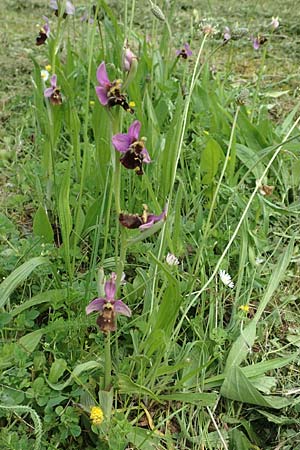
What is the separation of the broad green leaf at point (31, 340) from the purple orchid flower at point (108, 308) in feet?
0.73

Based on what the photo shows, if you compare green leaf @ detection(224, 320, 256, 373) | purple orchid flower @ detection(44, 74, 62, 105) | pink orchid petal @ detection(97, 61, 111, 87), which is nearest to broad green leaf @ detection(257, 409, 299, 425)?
green leaf @ detection(224, 320, 256, 373)

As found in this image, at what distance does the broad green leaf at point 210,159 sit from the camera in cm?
131

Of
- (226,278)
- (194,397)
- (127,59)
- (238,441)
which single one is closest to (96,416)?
(194,397)

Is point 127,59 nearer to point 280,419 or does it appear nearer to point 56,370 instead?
point 56,370

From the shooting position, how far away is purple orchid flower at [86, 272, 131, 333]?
0.80 meters

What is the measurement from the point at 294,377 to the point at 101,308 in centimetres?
50

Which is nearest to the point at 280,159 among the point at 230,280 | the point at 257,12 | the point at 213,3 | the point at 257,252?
the point at 257,252

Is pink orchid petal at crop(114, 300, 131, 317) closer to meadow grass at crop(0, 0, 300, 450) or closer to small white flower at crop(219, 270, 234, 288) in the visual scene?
meadow grass at crop(0, 0, 300, 450)

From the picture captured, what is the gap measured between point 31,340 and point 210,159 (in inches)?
25.3

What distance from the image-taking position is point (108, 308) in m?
0.81

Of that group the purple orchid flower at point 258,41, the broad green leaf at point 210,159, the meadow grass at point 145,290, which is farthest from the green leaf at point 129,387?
the purple orchid flower at point 258,41

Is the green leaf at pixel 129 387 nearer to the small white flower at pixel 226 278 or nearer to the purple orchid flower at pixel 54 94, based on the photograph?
the small white flower at pixel 226 278

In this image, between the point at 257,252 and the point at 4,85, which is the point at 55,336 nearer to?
the point at 257,252

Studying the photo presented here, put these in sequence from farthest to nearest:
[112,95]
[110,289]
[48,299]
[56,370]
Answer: [48,299]
[56,370]
[110,289]
[112,95]
